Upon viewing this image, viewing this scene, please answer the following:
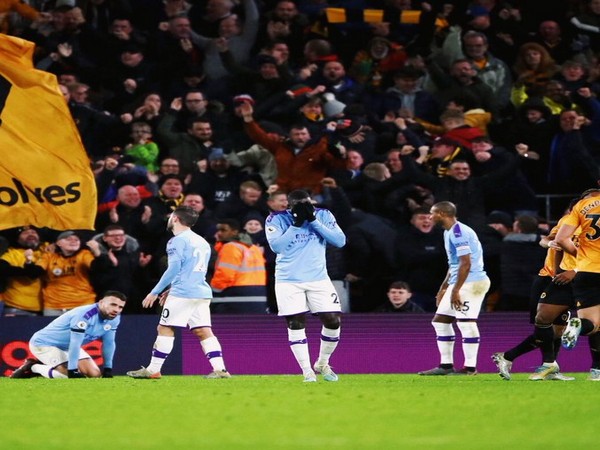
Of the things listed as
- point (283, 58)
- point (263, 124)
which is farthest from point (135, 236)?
point (283, 58)

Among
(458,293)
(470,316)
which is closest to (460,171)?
(470,316)

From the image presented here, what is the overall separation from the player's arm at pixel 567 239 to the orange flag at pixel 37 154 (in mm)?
5760

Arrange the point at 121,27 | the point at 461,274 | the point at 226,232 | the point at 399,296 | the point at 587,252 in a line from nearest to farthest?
the point at 587,252 < the point at 461,274 < the point at 226,232 < the point at 399,296 < the point at 121,27

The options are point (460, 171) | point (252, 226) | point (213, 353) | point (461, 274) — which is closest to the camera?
point (213, 353)

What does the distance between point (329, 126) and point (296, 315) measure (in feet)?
20.3

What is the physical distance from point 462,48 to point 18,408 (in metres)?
14.0

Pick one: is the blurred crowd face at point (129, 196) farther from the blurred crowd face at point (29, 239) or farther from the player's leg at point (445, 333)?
the player's leg at point (445, 333)

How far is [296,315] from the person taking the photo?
50.0ft

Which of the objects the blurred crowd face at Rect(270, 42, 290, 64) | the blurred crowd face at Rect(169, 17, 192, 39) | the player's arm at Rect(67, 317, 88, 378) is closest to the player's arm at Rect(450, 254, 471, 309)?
the player's arm at Rect(67, 317, 88, 378)

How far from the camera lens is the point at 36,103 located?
1697 cm

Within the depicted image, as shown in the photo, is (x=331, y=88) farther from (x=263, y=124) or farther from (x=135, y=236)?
(x=135, y=236)

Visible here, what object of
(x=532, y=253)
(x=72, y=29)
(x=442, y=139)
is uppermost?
(x=72, y=29)

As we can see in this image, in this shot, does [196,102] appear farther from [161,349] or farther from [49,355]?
[161,349]

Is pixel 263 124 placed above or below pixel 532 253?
above
